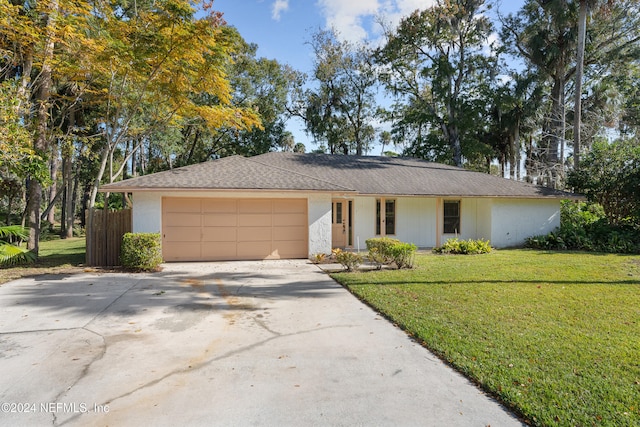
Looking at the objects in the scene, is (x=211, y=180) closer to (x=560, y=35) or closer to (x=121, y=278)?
(x=121, y=278)

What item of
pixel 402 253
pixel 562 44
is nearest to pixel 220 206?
pixel 402 253

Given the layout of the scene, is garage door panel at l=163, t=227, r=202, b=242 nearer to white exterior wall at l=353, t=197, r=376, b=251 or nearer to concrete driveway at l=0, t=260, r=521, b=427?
concrete driveway at l=0, t=260, r=521, b=427

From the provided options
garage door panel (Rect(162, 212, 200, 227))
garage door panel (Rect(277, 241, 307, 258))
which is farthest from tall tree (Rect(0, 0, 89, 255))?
garage door panel (Rect(277, 241, 307, 258))

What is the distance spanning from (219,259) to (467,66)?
79.2 feet

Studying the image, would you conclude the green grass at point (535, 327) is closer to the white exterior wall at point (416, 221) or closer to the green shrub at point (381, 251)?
the green shrub at point (381, 251)

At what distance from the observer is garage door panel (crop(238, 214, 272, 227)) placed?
1180cm

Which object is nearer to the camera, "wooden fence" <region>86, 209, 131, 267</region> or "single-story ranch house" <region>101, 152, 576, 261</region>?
"wooden fence" <region>86, 209, 131, 267</region>

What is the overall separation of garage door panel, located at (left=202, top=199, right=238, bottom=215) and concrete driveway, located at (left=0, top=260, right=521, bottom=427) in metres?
4.82

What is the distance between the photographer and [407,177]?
53.8ft

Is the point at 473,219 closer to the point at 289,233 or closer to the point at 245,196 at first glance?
the point at 289,233

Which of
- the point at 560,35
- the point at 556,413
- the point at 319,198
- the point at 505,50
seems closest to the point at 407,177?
the point at 319,198

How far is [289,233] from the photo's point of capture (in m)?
12.1

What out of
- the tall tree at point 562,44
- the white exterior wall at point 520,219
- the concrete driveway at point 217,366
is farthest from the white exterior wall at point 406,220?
the tall tree at point 562,44

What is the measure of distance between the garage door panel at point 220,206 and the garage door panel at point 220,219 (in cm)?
10
